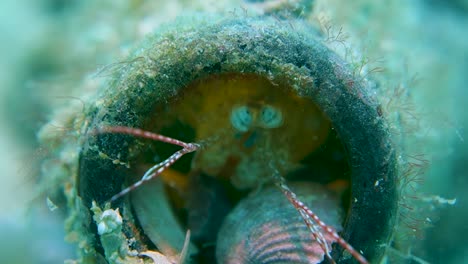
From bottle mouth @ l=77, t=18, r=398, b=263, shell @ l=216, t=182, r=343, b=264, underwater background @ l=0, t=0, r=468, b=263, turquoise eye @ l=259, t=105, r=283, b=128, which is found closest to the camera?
bottle mouth @ l=77, t=18, r=398, b=263

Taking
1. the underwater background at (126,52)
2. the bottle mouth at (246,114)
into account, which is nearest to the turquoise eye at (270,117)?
the bottle mouth at (246,114)

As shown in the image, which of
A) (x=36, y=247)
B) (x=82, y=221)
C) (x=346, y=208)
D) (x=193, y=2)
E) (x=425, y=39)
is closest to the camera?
(x=82, y=221)

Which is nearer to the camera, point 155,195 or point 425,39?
point 155,195

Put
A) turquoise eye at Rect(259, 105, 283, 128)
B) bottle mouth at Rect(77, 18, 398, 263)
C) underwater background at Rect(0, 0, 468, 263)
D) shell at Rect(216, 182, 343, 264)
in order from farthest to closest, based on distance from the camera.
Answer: underwater background at Rect(0, 0, 468, 263)
turquoise eye at Rect(259, 105, 283, 128)
shell at Rect(216, 182, 343, 264)
bottle mouth at Rect(77, 18, 398, 263)

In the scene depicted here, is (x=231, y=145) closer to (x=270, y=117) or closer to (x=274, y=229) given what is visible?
(x=270, y=117)

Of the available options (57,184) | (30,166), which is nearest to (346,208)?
(57,184)

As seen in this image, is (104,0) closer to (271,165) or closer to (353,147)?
(271,165)

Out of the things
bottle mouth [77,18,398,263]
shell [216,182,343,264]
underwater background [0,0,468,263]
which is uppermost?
underwater background [0,0,468,263]

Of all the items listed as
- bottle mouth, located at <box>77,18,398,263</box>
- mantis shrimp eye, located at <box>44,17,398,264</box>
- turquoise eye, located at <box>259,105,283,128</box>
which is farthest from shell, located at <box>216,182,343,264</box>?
turquoise eye, located at <box>259,105,283,128</box>

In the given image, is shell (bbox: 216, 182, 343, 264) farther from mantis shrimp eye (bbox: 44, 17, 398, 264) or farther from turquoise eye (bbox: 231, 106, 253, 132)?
turquoise eye (bbox: 231, 106, 253, 132)
